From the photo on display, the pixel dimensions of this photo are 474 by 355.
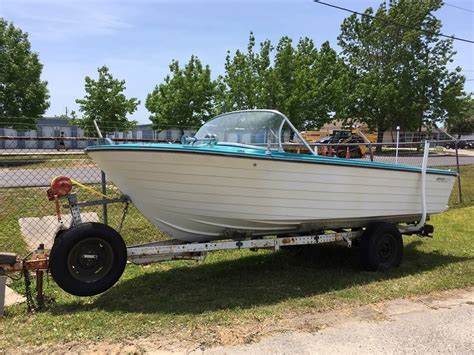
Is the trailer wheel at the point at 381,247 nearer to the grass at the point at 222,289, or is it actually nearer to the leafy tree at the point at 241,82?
the grass at the point at 222,289

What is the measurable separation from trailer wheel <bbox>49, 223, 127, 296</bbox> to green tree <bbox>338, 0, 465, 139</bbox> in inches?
1393

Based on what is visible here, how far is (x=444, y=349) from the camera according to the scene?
3547mm

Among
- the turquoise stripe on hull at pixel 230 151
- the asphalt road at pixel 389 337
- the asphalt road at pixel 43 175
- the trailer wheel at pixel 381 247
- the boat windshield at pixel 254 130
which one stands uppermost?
the boat windshield at pixel 254 130

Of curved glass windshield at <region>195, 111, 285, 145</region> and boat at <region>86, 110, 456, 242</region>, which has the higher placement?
curved glass windshield at <region>195, 111, 285, 145</region>

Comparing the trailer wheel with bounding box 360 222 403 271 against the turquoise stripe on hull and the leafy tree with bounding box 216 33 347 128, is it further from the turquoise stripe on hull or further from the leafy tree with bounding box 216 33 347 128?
the leafy tree with bounding box 216 33 347 128

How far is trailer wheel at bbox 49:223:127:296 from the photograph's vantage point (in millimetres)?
4238

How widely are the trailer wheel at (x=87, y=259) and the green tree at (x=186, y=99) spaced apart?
91.4ft

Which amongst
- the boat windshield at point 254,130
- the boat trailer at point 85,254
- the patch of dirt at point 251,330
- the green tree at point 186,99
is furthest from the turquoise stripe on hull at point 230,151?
the green tree at point 186,99

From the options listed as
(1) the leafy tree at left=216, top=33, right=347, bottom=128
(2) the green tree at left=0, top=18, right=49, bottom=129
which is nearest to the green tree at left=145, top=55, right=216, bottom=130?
(1) the leafy tree at left=216, top=33, right=347, bottom=128

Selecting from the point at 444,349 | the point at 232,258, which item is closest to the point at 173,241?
the point at 232,258

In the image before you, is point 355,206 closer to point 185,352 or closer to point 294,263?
point 294,263

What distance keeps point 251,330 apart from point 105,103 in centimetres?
2784

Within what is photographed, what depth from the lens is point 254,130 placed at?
17.8 ft

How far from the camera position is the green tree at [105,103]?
29.5 metres
